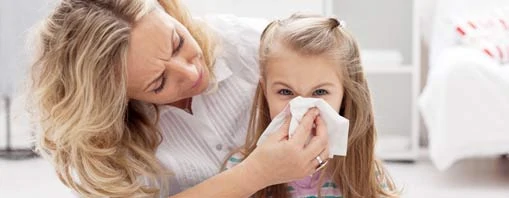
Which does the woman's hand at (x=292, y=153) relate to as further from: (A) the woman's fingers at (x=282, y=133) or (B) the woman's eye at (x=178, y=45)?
(B) the woman's eye at (x=178, y=45)

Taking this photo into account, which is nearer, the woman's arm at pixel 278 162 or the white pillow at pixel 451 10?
the woman's arm at pixel 278 162

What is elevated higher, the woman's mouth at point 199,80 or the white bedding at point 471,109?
the woman's mouth at point 199,80

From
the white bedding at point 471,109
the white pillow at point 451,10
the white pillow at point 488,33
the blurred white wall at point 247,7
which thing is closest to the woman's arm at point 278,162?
the white bedding at point 471,109

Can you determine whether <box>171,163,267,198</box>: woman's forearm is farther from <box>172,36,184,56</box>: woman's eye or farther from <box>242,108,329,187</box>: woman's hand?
<box>172,36,184,56</box>: woman's eye

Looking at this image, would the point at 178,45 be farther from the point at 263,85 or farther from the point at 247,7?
the point at 247,7

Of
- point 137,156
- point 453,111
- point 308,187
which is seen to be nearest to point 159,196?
point 137,156

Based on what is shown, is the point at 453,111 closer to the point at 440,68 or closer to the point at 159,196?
the point at 440,68

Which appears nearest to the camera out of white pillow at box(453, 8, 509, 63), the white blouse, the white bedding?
the white blouse

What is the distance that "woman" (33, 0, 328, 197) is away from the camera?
4.78 ft

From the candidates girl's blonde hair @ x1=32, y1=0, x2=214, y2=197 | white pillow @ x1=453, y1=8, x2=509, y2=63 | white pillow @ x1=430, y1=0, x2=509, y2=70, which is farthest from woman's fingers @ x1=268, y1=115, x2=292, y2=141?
white pillow @ x1=430, y1=0, x2=509, y2=70

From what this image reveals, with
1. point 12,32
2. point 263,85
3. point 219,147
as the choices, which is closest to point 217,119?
point 219,147

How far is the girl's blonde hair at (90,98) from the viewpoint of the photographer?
147 cm

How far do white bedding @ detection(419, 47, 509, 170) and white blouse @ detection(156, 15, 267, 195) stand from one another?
3.97ft

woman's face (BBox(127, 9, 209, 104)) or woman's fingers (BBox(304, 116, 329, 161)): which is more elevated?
woman's face (BBox(127, 9, 209, 104))
